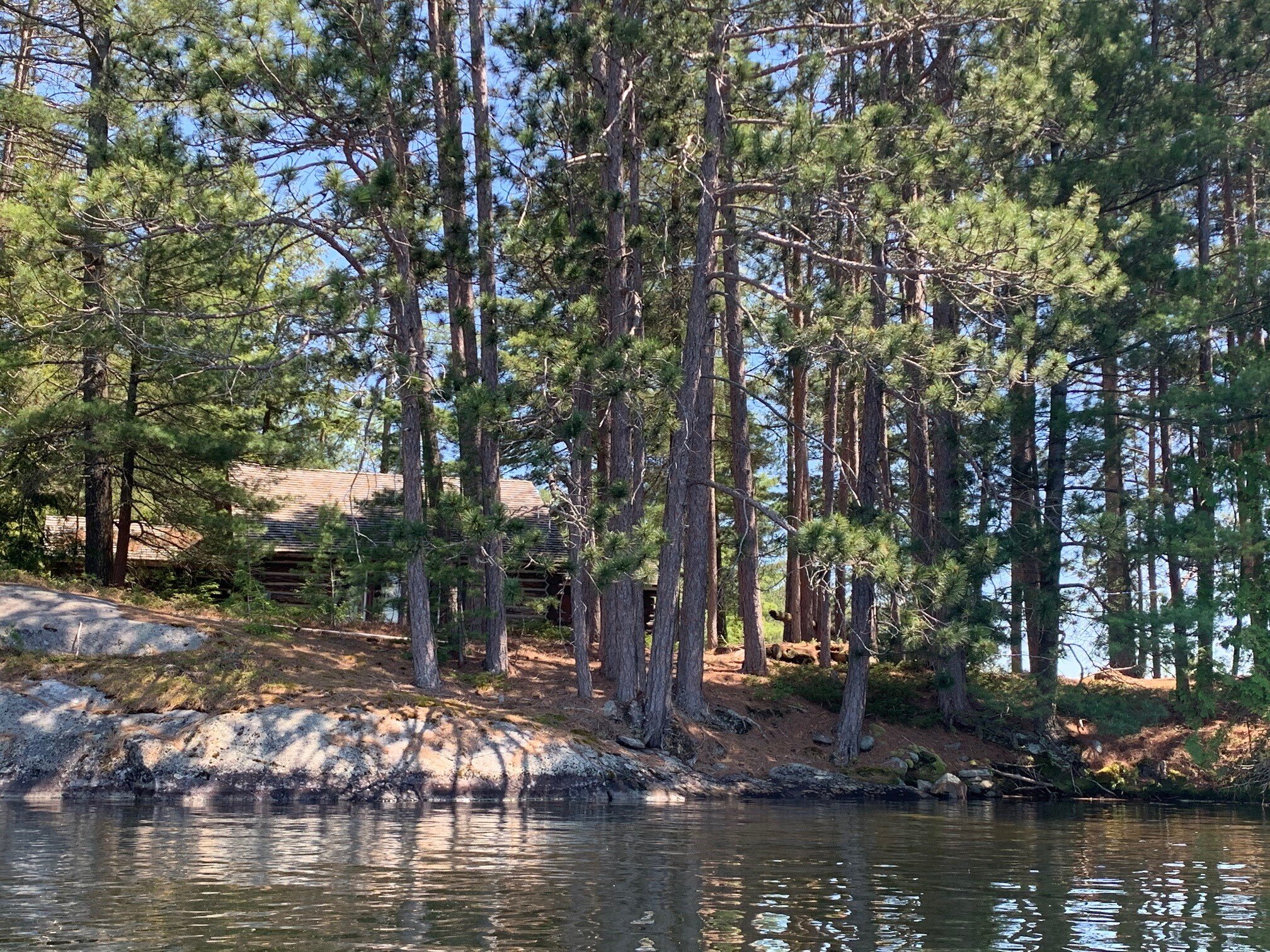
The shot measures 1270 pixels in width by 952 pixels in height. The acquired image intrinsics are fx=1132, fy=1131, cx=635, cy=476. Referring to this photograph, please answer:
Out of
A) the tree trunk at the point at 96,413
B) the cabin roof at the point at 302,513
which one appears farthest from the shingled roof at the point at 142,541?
the tree trunk at the point at 96,413

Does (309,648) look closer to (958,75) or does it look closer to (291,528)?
(291,528)

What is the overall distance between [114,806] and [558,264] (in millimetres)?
9713

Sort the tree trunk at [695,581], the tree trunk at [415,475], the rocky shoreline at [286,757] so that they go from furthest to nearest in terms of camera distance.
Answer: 1. the tree trunk at [695,581]
2. the tree trunk at [415,475]
3. the rocky shoreline at [286,757]

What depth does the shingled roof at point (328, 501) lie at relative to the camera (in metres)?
21.2

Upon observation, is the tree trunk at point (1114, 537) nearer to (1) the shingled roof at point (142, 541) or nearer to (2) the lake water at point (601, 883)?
(2) the lake water at point (601, 883)

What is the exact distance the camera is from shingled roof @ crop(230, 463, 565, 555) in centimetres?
2122

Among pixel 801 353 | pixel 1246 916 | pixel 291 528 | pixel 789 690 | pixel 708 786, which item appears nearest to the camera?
pixel 1246 916

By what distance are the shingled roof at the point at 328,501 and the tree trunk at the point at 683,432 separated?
3887mm

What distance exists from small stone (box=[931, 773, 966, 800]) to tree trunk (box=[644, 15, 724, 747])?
16.6 ft

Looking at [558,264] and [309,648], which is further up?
[558,264]

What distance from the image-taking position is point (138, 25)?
71.0 feet

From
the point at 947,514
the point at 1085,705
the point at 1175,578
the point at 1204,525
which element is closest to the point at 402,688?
the point at 947,514

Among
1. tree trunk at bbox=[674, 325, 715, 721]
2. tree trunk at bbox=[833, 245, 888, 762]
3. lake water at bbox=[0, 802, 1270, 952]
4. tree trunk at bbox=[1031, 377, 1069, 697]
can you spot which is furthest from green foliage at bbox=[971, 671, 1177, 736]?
lake water at bbox=[0, 802, 1270, 952]

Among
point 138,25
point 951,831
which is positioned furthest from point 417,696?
point 138,25
